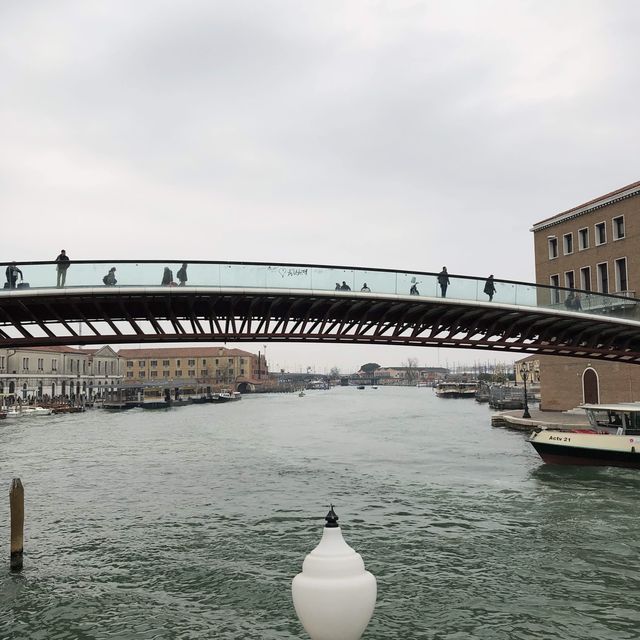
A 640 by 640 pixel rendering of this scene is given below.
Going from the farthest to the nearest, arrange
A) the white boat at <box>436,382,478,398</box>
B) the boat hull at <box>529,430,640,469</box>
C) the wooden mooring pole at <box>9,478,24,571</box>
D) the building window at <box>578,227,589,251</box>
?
the white boat at <box>436,382,478,398</box>, the building window at <box>578,227,589,251</box>, the boat hull at <box>529,430,640,469</box>, the wooden mooring pole at <box>9,478,24,571</box>

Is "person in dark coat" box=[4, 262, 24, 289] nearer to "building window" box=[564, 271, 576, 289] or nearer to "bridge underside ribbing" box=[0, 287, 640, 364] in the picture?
"bridge underside ribbing" box=[0, 287, 640, 364]

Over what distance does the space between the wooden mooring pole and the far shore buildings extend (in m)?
85.7

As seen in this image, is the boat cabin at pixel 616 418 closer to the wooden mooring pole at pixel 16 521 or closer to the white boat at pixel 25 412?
the wooden mooring pole at pixel 16 521

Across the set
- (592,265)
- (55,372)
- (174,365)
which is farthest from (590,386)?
(174,365)

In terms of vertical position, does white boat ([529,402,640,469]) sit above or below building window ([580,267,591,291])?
below

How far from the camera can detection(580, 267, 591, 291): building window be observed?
47234mm

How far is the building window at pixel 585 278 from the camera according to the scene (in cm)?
4723

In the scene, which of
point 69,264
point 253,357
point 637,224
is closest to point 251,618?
point 69,264

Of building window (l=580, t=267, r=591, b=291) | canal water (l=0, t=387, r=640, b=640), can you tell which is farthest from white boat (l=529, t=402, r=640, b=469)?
building window (l=580, t=267, r=591, b=291)

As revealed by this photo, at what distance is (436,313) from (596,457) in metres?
9.35

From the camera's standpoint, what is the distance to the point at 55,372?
112 m

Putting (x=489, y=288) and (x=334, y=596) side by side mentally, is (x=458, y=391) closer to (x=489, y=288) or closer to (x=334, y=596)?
(x=489, y=288)

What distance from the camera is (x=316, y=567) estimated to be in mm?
4289

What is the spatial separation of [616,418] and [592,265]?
21738 millimetres
